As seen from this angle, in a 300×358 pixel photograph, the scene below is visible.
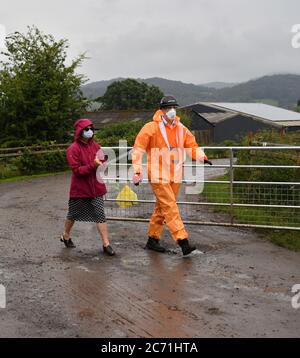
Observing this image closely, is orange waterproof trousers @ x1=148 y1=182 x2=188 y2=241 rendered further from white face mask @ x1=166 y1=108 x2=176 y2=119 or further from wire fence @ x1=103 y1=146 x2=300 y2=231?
wire fence @ x1=103 y1=146 x2=300 y2=231

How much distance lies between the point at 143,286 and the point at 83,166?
7.09 feet

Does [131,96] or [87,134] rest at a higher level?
[131,96]

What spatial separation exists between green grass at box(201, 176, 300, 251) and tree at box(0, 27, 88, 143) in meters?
15.4

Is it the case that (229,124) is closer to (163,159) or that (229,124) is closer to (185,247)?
Result: (163,159)

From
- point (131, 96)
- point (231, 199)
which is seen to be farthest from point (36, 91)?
point (131, 96)

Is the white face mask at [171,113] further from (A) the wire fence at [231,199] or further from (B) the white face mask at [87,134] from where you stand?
(A) the wire fence at [231,199]

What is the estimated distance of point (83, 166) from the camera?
762 centimetres

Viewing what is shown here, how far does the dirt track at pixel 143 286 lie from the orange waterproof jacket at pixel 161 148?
45.0 inches

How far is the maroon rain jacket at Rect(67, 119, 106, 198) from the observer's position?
7.64 meters

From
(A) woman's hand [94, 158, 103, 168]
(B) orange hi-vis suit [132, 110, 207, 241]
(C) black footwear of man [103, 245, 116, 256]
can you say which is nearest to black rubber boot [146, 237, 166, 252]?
(B) orange hi-vis suit [132, 110, 207, 241]

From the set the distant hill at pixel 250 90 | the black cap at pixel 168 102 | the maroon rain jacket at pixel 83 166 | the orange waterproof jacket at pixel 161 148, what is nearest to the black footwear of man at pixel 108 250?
the maroon rain jacket at pixel 83 166
